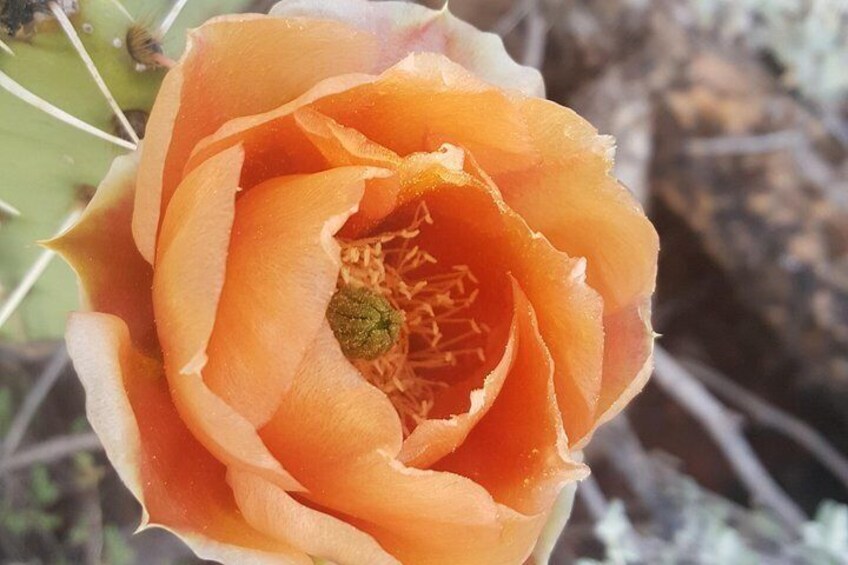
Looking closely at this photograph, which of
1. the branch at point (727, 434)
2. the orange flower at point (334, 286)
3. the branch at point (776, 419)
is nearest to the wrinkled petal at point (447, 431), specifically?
the orange flower at point (334, 286)

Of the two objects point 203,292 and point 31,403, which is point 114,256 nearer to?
point 203,292

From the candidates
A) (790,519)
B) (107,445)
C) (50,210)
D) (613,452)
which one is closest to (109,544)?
(50,210)

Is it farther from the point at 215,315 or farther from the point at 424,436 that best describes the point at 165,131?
the point at 424,436

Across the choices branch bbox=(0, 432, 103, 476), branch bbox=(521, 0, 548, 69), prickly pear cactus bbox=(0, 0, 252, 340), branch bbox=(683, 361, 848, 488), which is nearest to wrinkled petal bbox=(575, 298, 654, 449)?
prickly pear cactus bbox=(0, 0, 252, 340)

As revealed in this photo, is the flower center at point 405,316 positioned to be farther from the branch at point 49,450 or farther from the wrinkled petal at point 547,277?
the branch at point 49,450

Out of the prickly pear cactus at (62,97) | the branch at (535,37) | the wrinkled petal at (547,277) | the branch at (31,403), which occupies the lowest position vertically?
the branch at (31,403)

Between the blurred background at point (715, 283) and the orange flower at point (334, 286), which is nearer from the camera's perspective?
the orange flower at point (334, 286)

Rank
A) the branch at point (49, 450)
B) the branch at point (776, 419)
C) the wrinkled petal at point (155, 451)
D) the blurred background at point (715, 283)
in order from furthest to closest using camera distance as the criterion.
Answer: the branch at point (776, 419), the blurred background at point (715, 283), the branch at point (49, 450), the wrinkled petal at point (155, 451)
